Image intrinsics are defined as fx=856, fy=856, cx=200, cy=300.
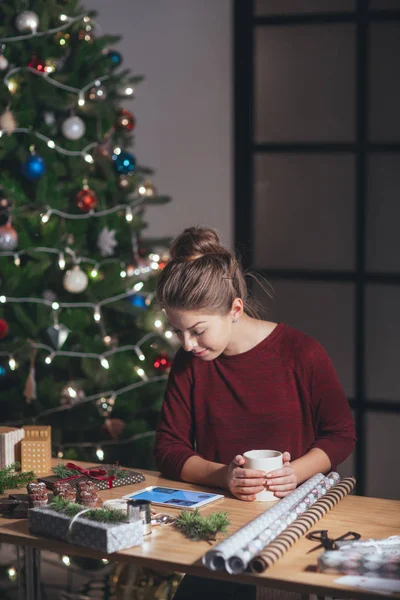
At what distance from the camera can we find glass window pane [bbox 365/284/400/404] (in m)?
3.96

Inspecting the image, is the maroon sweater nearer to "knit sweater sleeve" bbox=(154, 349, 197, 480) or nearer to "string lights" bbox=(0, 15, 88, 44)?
"knit sweater sleeve" bbox=(154, 349, 197, 480)

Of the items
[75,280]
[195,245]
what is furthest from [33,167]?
[195,245]

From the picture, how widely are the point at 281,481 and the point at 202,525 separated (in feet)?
1.04

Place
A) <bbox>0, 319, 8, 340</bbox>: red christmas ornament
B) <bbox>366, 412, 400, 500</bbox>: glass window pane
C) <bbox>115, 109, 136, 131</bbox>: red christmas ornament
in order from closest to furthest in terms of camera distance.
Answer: <bbox>0, 319, 8, 340</bbox>: red christmas ornament → <bbox>115, 109, 136, 131</bbox>: red christmas ornament → <bbox>366, 412, 400, 500</bbox>: glass window pane

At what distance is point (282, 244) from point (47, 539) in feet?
8.63

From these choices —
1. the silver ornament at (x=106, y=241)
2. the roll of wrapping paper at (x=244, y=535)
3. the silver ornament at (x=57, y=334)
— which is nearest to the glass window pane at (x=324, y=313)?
the silver ornament at (x=106, y=241)

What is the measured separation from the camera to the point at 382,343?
3.98 meters

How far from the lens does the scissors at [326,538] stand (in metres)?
1.63

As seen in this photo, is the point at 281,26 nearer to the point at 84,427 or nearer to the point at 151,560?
the point at 84,427

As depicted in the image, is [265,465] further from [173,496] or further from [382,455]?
[382,455]

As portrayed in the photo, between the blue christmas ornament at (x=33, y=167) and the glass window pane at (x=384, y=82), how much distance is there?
1.59 metres

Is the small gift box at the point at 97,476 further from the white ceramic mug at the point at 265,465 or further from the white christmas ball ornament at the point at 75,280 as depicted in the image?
the white christmas ball ornament at the point at 75,280

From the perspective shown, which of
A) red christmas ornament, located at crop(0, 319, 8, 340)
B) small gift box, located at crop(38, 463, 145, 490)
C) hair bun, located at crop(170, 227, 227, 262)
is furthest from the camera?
red christmas ornament, located at crop(0, 319, 8, 340)

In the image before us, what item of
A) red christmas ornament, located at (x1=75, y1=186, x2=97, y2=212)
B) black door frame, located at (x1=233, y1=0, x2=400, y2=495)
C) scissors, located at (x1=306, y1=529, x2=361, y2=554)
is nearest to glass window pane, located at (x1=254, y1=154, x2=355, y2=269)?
black door frame, located at (x1=233, y1=0, x2=400, y2=495)
